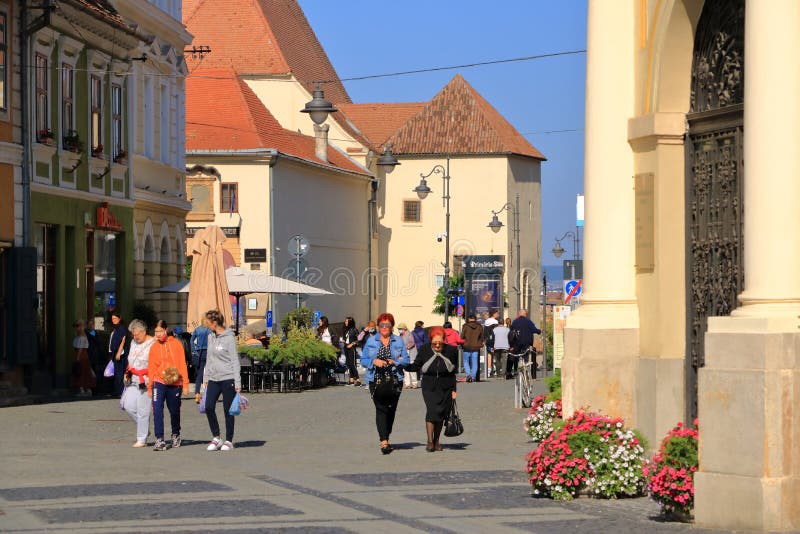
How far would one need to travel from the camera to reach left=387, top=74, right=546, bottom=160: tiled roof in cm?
10612

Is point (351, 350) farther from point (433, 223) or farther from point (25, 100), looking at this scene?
point (433, 223)

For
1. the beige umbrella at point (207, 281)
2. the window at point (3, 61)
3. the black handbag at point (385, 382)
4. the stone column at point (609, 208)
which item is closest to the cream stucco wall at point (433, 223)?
the beige umbrella at point (207, 281)

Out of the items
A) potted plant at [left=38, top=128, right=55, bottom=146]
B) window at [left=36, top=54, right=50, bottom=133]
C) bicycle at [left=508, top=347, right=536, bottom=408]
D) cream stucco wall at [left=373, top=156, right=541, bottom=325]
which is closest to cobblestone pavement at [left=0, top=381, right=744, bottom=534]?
bicycle at [left=508, top=347, right=536, bottom=408]

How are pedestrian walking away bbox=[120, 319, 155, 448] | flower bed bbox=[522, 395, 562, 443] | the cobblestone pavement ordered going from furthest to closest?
pedestrian walking away bbox=[120, 319, 155, 448] → flower bed bbox=[522, 395, 562, 443] → the cobblestone pavement

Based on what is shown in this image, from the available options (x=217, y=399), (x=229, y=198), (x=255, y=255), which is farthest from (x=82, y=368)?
(x=229, y=198)

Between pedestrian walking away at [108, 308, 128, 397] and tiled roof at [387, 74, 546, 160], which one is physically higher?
tiled roof at [387, 74, 546, 160]

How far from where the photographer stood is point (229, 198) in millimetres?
76125

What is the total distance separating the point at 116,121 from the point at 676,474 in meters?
27.8

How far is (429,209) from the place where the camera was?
105625 millimetres

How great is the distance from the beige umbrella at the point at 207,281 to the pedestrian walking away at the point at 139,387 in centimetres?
1259

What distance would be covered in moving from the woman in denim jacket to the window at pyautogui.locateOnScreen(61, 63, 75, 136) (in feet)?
50.6

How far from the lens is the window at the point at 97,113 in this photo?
3768 centimetres

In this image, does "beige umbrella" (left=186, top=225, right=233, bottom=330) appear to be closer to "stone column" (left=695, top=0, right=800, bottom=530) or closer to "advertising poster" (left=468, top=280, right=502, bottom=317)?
"stone column" (left=695, top=0, right=800, bottom=530)

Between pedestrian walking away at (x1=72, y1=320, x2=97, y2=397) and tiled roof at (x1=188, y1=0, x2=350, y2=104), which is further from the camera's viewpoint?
tiled roof at (x1=188, y1=0, x2=350, y2=104)
